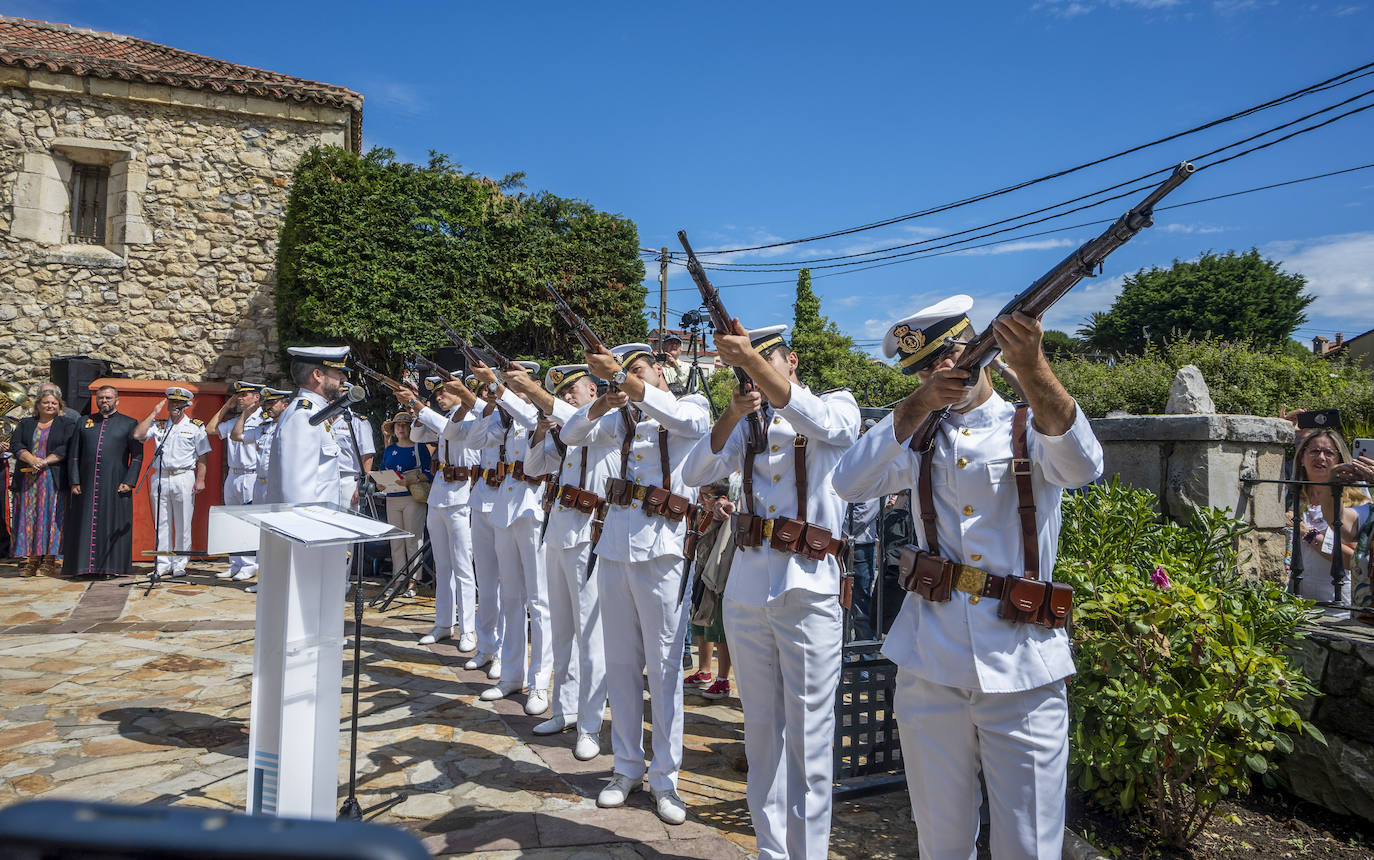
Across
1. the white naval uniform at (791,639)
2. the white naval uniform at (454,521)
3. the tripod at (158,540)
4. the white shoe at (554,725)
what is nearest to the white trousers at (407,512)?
the white naval uniform at (454,521)

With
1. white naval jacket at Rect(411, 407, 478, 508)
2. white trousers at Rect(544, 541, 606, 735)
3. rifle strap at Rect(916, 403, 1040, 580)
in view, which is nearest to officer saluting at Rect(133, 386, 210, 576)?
white naval jacket at Rect(411, 407, 478, 508)

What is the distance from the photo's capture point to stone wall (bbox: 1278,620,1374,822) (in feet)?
12.7

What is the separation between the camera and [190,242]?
14.5 metres

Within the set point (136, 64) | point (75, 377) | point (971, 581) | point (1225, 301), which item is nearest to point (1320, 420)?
point (971, 581)

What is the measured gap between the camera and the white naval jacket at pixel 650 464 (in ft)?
14.5

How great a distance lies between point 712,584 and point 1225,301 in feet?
118

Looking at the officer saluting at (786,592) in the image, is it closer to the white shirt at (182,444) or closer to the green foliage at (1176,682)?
the green foliage at (1176,682)

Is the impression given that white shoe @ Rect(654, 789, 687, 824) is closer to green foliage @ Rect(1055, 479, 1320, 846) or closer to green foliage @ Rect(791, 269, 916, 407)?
green foliage @ Rect(1055, 479, 1320, 846)

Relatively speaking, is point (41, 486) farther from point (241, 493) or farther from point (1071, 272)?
point (1071, 272)

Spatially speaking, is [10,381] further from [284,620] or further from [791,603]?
[791,603]

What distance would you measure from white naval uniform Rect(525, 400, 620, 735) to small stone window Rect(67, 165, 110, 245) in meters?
13.2

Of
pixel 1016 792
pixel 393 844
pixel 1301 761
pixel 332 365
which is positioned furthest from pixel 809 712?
pixel 332 365

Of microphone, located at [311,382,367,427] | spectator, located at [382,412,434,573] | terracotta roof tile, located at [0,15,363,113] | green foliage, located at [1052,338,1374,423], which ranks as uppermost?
terracotta roof tile, located at [0,15,363,113]

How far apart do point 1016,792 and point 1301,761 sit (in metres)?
2.67
